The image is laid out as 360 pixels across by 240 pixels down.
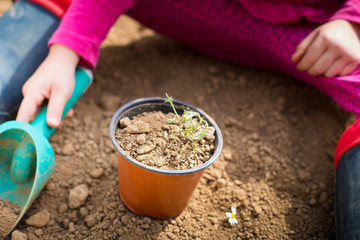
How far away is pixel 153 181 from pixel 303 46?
882 mm

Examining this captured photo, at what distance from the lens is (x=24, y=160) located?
106cm

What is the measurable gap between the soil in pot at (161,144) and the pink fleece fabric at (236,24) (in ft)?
1.50

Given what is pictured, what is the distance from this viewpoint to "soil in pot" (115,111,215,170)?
94cm

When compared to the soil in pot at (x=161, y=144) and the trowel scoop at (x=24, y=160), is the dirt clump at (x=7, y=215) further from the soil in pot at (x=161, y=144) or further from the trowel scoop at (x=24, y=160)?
the soil in pot at (x=161, y=144)

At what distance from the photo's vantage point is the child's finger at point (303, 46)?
1309 mm

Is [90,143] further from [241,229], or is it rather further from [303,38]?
[303,38]

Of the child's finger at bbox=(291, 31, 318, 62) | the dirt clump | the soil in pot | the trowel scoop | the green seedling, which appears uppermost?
the child's finger at bbox=(291, 31, 318, 62)

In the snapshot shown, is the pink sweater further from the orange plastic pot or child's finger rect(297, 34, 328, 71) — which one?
the orange plastic pot

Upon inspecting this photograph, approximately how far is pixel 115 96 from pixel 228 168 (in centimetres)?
68

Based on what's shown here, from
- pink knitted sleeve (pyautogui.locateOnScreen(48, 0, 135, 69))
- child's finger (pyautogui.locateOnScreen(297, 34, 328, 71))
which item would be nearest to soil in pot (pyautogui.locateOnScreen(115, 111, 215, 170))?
pink knitted sleeve (pyautogui.locateOnScreen(48, 0, 135, 69))

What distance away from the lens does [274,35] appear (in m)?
1.43

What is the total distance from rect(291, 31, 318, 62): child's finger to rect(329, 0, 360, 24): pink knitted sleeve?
113 millimetres

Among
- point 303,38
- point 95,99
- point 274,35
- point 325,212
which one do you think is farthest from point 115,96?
point 325,212

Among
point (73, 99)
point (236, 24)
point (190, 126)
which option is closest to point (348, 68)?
point (236, 24)
